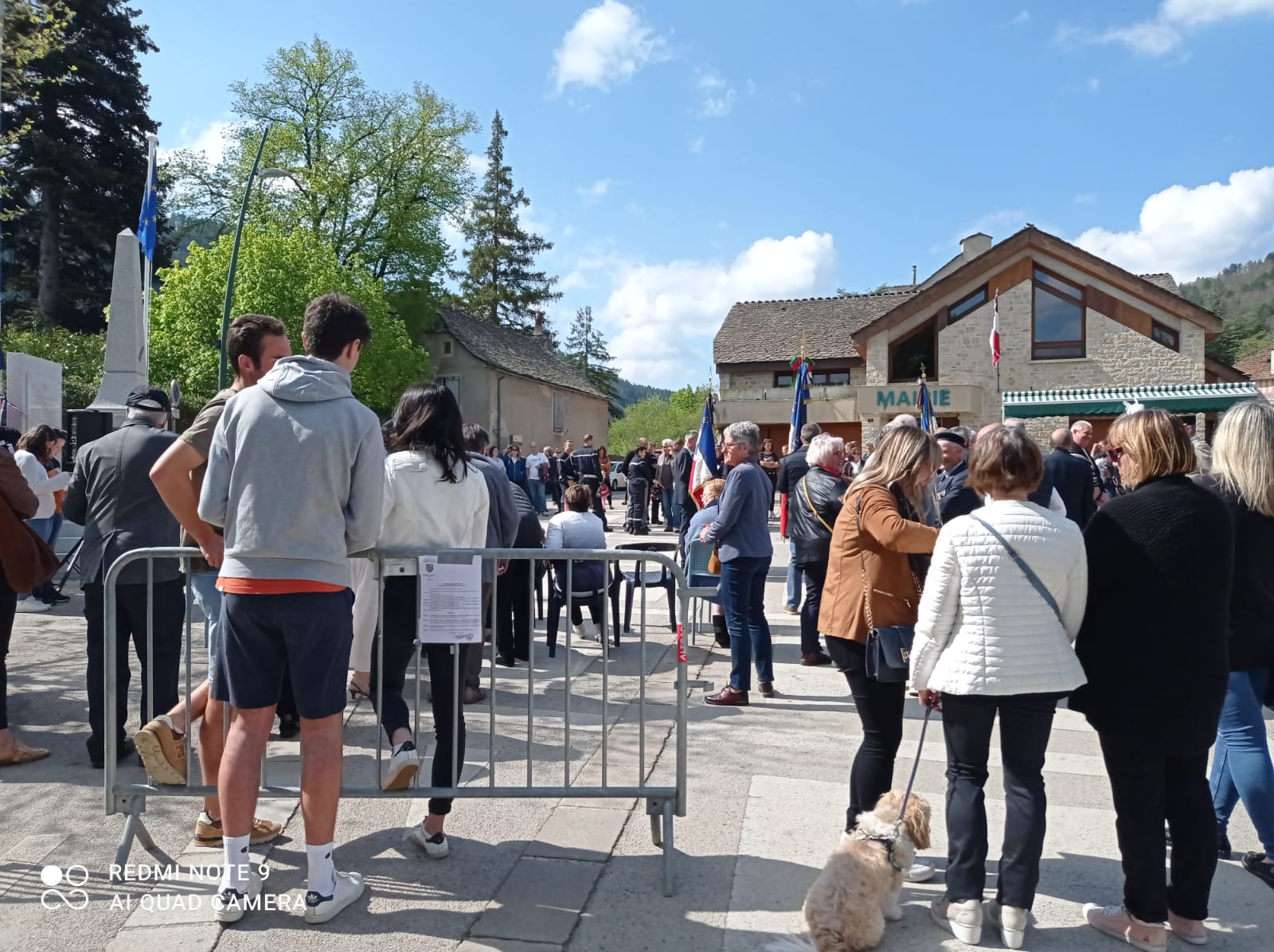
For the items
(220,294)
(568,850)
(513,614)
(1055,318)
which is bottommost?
(568,850)

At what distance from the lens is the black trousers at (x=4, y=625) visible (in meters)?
4.55

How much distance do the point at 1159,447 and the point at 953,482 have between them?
3.75 metres

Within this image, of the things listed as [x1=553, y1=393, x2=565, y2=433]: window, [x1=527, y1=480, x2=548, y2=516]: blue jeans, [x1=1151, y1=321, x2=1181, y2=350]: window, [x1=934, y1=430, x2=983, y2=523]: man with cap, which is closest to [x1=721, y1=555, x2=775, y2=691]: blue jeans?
[x1=934, y1=430, x2=983, y2=523]: man with cap

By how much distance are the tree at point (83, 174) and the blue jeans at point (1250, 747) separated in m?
39.4

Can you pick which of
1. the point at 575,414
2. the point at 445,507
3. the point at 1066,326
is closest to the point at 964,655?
the point at 445,507

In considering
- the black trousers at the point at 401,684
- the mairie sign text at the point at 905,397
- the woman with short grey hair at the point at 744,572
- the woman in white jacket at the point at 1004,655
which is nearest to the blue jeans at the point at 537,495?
the woman with short grey hair at the point at 744,572

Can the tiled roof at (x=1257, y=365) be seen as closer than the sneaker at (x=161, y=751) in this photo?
No

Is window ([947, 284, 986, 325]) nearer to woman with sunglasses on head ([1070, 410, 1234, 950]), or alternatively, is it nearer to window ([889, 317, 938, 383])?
window ([889, 317, 938, 383])

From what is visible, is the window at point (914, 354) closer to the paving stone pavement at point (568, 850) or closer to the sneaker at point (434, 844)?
the paving stone pavement at point (568, 850)

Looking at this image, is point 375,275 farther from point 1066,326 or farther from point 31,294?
point 1066,326

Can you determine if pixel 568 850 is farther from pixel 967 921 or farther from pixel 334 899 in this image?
pixel 967 921

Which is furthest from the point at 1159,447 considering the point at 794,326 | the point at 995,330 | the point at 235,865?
the point at 794,326

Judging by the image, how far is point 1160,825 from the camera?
118 inches

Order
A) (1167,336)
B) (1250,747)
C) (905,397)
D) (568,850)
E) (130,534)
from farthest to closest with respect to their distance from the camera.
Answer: (905,397)
(1167,336)
(130,534)
(568,850)
(1250,747)
